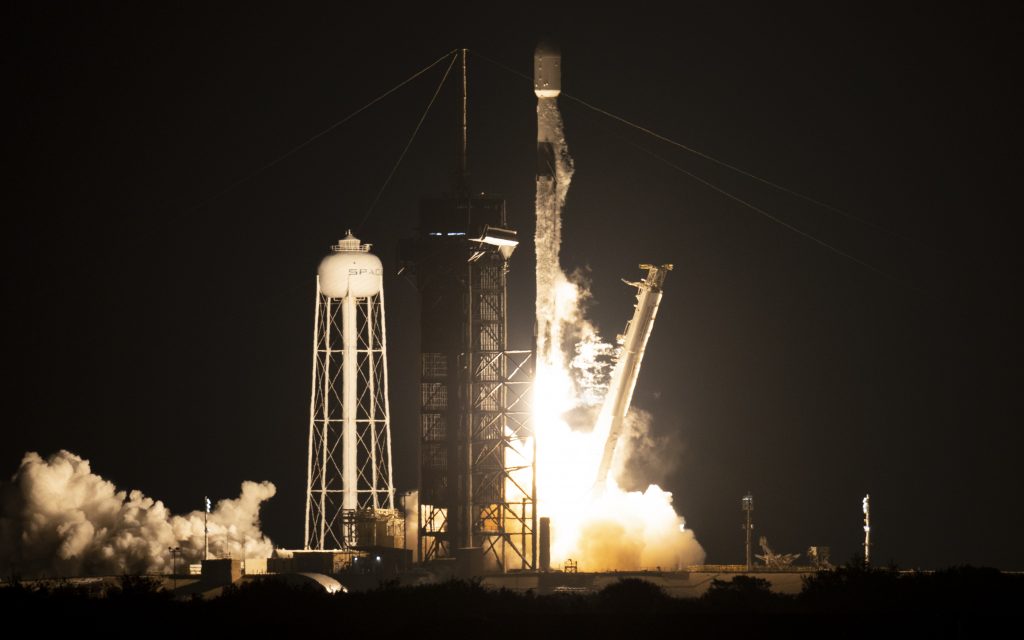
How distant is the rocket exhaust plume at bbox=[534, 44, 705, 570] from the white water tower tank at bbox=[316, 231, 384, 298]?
6.42 m

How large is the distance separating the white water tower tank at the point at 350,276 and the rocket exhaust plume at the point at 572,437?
6424mm

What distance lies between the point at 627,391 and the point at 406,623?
21.8m

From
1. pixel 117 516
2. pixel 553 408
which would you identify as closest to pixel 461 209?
pixel 553 408

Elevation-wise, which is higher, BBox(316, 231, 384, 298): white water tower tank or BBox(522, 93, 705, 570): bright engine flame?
BBox(316, 231, 384, 298): white water tower tank

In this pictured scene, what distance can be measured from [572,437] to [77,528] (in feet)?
63.2

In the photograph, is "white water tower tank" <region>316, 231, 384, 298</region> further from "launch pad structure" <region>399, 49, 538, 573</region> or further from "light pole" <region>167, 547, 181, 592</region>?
"light pole" <region>167, 547, 181, 592</region>

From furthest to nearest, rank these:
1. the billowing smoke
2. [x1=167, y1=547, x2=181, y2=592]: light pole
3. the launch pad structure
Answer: the billowing smoke
the launch pad structure
[x1=167, y1=547, x2=181, y2=592]: light pole

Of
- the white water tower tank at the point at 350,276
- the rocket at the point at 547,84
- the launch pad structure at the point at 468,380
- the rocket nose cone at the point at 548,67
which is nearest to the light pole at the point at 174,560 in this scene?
the launch pad structure at the point at 468,380

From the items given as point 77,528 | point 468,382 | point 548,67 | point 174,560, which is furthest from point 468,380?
point 77,528

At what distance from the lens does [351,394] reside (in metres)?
104

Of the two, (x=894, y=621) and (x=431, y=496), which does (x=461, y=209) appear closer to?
(x=431, y=496)

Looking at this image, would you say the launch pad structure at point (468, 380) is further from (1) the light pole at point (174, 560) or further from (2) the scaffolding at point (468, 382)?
(1) the light pole at point (174, 560)

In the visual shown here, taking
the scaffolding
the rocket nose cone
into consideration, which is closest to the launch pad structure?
the scaffolding

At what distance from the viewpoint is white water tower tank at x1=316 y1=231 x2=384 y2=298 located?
104250 millimetres
